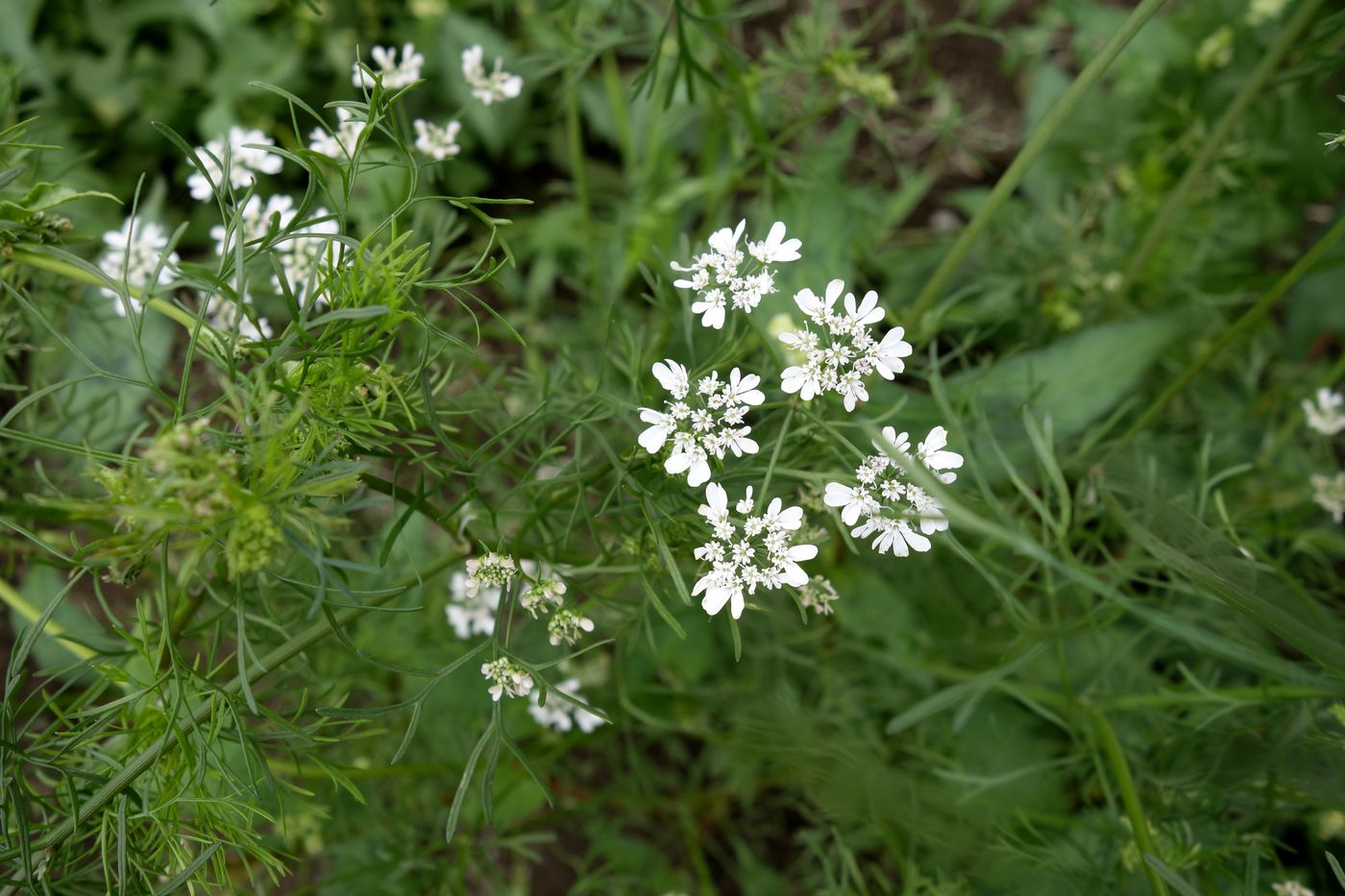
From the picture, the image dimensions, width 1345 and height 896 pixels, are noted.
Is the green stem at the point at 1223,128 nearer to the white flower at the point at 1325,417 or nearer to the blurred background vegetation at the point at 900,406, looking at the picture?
the blurred background vegetation at the point at 900,406

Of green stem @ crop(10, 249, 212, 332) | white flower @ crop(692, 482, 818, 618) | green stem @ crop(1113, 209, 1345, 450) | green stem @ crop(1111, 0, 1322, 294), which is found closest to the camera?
white flower @ crop(692, 482, 818, 618)

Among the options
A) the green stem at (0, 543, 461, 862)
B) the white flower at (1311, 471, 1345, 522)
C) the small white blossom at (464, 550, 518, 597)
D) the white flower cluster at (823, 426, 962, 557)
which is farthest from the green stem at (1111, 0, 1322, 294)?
the green stem at (0, 543, 461, 862)

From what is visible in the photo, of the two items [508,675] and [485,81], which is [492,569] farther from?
[485,81]

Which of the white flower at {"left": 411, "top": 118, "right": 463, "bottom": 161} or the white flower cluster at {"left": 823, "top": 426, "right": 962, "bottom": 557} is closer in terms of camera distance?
the white flower cluster at {"left": 823, "top": 426, "right": 962, "bottom": 557}

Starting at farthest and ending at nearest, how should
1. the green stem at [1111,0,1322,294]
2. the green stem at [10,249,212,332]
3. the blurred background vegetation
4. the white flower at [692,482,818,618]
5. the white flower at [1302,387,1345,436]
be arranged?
the white flower at [1302,387,1345,436] < the green stem at [1111,0,1322,294] < the blurred background vegetation < the green stem at [10,249,212,332] < the white flower at [692,482,818,618]

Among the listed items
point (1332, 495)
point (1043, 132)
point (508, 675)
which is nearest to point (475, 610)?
point (508, 675)

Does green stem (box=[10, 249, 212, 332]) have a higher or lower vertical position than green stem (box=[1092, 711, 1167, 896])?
higher

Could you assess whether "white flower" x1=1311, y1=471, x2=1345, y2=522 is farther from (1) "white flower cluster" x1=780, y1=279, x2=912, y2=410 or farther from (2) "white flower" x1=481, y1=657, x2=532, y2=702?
(2) "white flower" x1=481, y1=657, x2=532, y2=702
